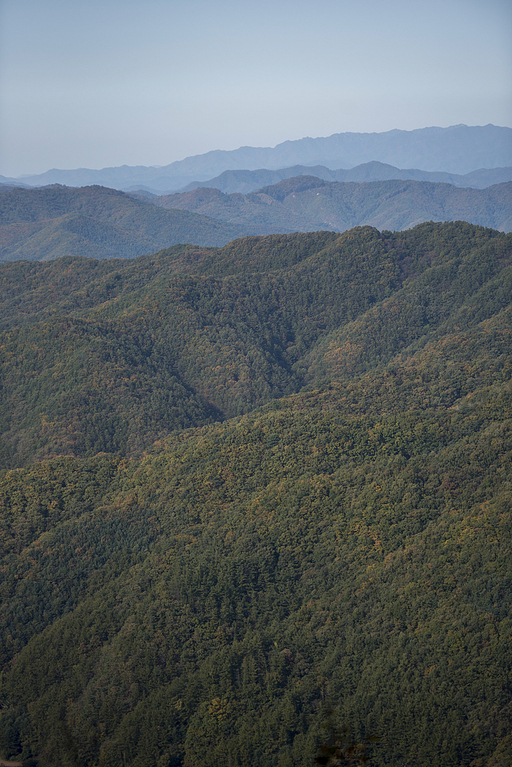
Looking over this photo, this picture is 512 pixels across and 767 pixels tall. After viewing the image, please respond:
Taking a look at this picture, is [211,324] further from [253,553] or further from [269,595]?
[269,595]

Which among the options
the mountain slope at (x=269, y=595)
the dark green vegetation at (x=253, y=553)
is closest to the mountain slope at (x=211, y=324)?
the dark green vegetation at (x=253, y=553)

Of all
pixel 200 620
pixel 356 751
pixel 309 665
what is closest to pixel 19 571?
pixel 200 620

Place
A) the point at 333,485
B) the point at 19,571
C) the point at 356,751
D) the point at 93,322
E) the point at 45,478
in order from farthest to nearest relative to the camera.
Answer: the point at 93,322
the point at 45,478
the point at 333,485
the point at 19,571
the point at 356,751

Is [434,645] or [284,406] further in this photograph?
[284,406]

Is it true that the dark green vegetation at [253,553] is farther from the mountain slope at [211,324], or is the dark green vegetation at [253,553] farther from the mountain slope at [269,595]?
the mountain slope at [211,324]

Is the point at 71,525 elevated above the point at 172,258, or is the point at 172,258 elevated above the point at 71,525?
the point at 172,258

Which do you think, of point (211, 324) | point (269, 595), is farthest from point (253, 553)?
point (211, 324)

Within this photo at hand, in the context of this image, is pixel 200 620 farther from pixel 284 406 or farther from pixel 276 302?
pixel 276 302

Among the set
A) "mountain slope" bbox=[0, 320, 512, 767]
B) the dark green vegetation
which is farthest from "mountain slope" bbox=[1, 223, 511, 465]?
"mountain slope" bbox=[0, 320, 512, 767]
